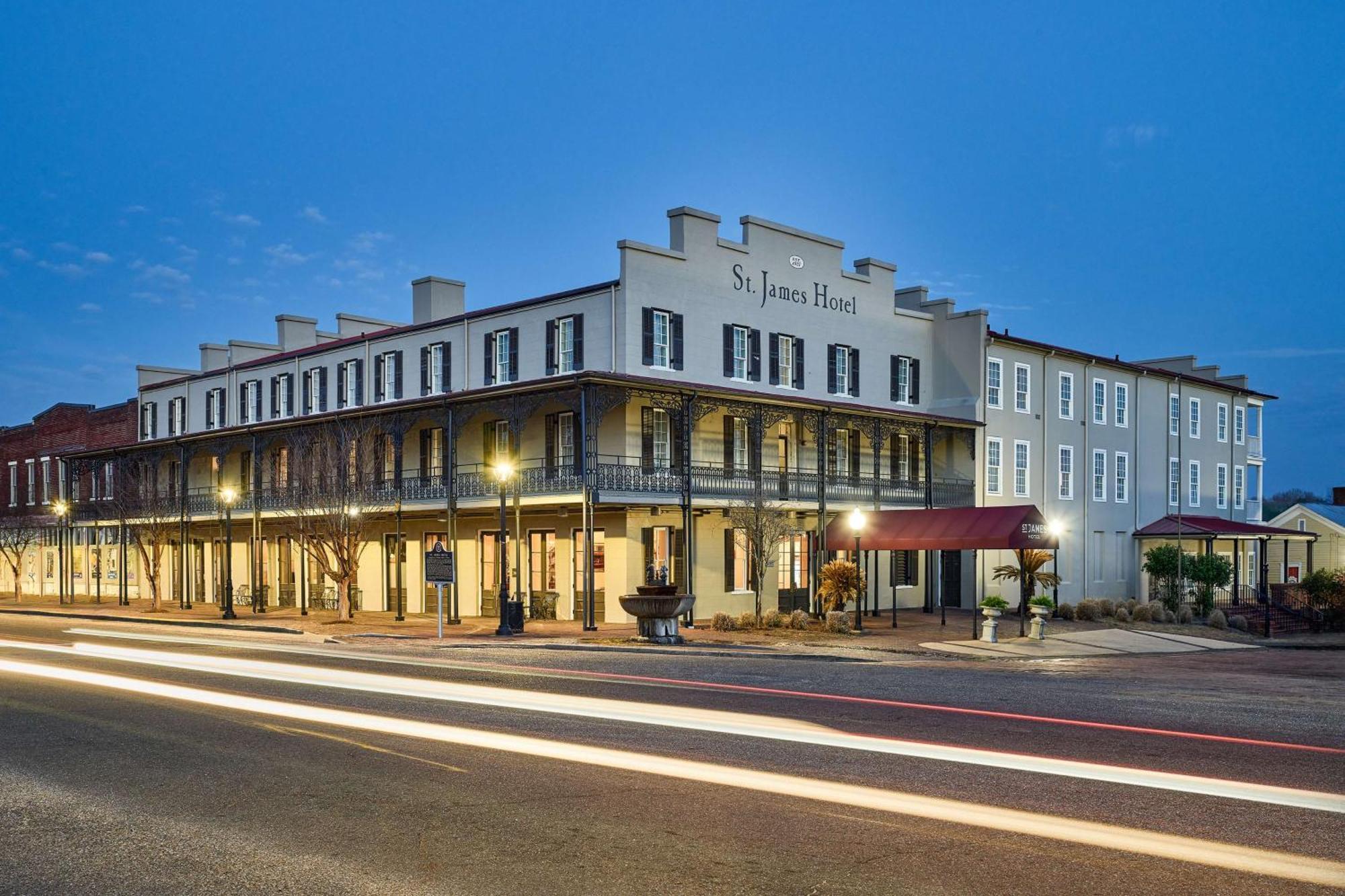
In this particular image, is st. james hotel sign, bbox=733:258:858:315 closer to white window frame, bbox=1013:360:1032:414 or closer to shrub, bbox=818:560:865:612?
white window frame, bbox=1013:360:1032:414

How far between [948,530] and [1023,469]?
14.6 m

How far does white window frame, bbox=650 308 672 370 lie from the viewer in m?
35.6

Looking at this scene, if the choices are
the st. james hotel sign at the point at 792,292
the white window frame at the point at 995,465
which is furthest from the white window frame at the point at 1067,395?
the st. james hotel sign at the point at 792,292

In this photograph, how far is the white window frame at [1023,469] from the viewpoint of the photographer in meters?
46.0

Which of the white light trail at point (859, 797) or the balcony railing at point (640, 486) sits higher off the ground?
the balcony railing at point (640, 486)

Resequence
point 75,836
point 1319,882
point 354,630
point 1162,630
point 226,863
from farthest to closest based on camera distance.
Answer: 1. point 1162,630
2. point 354,630
3. point 75,836
4. point 226,863
5. point 1319,882

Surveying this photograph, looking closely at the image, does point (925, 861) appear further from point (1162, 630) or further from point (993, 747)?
point (1162, 630)

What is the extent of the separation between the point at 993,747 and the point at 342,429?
2994 cm

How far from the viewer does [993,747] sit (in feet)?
39.4

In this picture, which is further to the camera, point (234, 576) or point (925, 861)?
point (234, 576)

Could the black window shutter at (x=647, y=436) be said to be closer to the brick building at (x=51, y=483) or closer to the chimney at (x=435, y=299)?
the chimney at (x=435, y=299)

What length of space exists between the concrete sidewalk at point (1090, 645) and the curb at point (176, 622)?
55.7 ft

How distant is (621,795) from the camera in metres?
9.66

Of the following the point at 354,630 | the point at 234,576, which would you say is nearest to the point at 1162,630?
the point at 354,630
